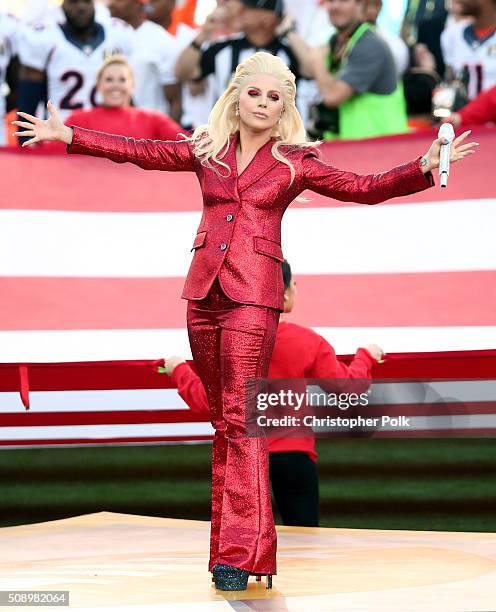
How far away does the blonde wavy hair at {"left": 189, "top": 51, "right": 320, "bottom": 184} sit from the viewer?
11.5 ft

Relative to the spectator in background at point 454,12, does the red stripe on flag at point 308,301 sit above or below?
below

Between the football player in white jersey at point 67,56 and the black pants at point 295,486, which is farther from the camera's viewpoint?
the football player in white jersey at point 67,56

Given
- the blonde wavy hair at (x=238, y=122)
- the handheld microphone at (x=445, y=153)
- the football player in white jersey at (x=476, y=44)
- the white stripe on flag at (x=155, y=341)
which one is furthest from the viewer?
the football player in white jersey at (x=476, y=44)

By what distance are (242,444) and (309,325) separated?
79.3 inches

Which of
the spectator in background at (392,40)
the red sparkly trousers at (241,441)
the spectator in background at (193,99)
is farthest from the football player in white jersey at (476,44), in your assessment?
the red sparkly trousers at (241,441)

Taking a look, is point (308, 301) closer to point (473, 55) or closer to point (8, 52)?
point (473, 55)

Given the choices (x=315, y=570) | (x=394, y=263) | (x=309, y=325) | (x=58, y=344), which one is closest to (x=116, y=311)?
(x=58, y=344)

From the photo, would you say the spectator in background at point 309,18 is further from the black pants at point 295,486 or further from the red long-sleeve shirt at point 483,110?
the black pants at point 295,486

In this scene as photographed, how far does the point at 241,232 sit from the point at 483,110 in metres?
2.94

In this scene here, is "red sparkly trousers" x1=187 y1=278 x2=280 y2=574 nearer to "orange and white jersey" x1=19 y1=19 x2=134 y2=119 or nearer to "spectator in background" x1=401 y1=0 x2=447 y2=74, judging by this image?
"orange and white jersey" x1=19 y1=19 x2=134 y2=119

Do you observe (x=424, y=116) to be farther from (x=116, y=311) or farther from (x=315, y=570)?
(x=315, y=570)

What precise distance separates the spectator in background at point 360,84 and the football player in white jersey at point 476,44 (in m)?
0.59

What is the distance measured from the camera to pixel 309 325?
5.35 meters

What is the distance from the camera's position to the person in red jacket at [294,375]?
4.29 meters
